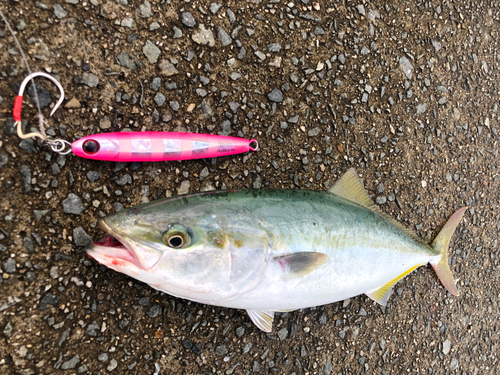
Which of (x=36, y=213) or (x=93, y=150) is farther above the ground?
(x=93, y=150)

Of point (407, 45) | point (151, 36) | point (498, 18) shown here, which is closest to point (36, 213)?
point (151, 36)

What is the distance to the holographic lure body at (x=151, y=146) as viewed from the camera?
168 centimetres

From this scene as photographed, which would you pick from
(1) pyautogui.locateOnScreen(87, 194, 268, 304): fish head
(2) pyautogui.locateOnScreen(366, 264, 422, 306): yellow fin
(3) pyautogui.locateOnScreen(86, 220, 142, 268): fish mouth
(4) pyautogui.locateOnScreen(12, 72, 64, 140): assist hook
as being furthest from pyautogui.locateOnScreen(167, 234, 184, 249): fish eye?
(2) pyautogui.locateOnScreen(366, 264, 422, 306): yellow fin

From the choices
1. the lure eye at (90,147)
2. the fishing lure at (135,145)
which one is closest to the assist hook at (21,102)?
the fishing lure at (135,145)

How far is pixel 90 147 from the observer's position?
168 cm

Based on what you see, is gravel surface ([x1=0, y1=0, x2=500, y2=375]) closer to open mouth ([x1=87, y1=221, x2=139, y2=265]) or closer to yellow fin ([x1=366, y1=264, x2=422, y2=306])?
yellow fin ([x1=366, y1=264, x2=422, y2=306])

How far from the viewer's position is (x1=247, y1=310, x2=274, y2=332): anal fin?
1.90 metres

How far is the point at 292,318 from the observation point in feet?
7.36

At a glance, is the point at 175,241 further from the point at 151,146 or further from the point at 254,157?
the point at 254,157

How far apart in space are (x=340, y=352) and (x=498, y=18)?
3478 mm

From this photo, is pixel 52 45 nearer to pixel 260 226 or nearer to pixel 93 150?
pixel 93 150

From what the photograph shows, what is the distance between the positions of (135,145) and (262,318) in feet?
4.15

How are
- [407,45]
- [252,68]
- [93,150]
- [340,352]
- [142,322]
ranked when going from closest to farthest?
[93,150] → [142,322] → [252,68] → [340,352] → [407,45]

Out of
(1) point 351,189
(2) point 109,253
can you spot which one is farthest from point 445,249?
(2) point 109,253
